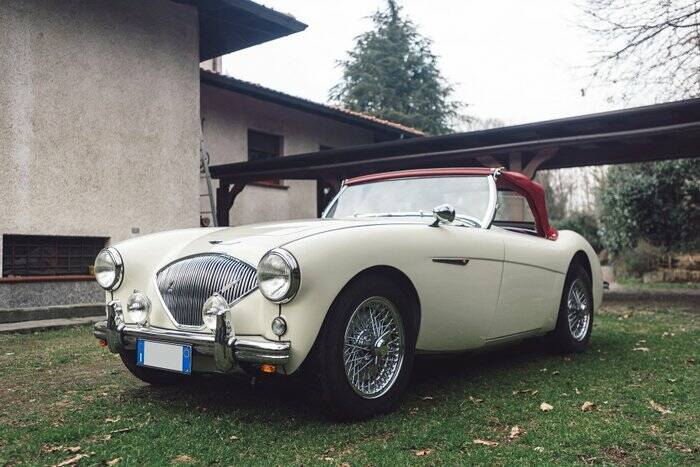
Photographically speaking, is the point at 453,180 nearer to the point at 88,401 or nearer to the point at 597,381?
the point at 597,381

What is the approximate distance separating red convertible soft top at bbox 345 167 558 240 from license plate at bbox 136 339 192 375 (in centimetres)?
215

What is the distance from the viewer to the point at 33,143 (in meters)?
8.30

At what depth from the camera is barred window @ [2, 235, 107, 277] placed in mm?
8195

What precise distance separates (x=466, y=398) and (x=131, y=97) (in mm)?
7819

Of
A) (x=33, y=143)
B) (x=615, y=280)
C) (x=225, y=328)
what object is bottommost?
(x=615, y=280)

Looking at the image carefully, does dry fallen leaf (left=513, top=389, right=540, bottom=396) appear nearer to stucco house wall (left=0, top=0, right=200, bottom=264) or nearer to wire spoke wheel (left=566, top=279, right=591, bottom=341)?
wire spoke wheel (left=566, top=279, right=591, bottom=341)

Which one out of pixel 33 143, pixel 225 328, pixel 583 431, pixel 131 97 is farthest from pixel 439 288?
pixel 131 97

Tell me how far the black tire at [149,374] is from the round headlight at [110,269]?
0.47m

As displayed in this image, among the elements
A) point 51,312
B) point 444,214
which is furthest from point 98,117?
point 444,214

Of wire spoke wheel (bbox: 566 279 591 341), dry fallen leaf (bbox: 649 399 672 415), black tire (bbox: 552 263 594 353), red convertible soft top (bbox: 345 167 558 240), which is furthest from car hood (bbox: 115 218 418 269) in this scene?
wire spoke wheel (bbox: 566 279 591 341)

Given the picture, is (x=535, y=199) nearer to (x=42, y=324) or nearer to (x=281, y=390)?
(x=281, y=390)

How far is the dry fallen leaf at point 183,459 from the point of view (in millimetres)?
2710

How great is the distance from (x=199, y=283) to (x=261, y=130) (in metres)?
11.0

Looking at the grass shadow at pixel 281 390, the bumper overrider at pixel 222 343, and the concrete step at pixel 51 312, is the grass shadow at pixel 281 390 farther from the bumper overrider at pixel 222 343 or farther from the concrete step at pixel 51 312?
the concrete step at pixel 51 312
